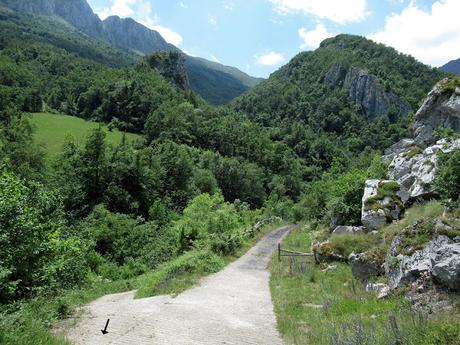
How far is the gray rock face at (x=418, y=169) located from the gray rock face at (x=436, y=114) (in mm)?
2740

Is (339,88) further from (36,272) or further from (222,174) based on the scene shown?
(36,272)

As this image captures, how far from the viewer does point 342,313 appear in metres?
12.0

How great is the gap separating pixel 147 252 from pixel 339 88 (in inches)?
5696

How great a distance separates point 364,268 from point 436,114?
1612 centimetres

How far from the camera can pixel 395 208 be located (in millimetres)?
20172

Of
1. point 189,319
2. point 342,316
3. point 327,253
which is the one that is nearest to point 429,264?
point 342,316

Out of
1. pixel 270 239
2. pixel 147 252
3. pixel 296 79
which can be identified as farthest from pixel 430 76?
pixel 147 252

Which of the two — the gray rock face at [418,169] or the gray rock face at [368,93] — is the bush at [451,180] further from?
the gray rock face at [368,93]

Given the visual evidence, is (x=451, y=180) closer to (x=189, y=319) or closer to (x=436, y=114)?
(x=189, y=319)

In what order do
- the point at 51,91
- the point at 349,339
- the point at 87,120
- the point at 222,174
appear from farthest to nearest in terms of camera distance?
the point at 51,91
the point at 87,120
the point at 222,174
the point at 349,339

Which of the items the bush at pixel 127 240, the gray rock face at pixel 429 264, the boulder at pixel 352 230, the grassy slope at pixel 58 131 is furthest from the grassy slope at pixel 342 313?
the grassy slope at pixel 58 131

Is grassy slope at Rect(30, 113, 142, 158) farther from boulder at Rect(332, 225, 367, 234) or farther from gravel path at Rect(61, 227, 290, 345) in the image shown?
gravel path at Rect(61, 227, 290, 345)

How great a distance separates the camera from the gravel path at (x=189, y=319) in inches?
396

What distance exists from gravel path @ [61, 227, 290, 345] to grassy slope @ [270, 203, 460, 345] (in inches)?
26.6
